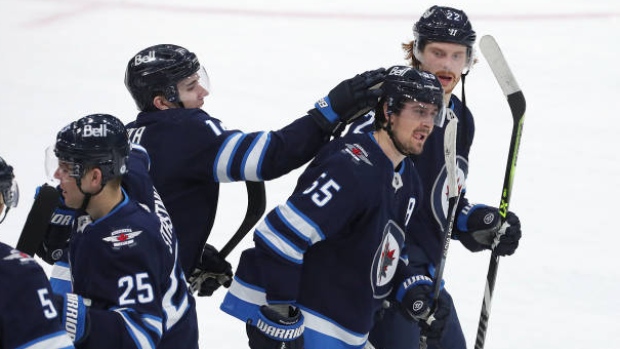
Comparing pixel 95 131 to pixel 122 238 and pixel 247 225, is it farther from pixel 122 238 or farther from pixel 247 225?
pixel 247 225

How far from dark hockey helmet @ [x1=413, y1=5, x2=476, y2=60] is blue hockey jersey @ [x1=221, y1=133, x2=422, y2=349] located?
0.44m

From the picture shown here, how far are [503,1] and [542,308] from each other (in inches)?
162

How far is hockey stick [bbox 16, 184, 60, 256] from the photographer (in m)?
2.86

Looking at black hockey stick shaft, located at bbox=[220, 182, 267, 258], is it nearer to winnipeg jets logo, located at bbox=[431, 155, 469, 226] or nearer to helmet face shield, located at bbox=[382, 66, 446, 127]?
winnipeg jets logo, located at bbox=[431, 155, 469, 226]

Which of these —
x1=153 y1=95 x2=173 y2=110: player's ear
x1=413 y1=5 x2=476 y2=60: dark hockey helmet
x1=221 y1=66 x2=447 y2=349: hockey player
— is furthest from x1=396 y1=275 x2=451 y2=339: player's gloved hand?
x1=153 y1=95 x2=173 y2=110: player's ear

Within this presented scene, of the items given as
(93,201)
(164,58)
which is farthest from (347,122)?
(93,201)

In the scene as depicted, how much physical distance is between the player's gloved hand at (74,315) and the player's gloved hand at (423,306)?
3.41 ft

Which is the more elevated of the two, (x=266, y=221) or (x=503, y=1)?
(x=266, y=221)

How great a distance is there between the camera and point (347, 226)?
3.17 m

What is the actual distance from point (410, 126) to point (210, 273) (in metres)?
0.92

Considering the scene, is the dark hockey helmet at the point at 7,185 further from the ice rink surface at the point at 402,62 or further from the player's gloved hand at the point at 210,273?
the ice rink surface at the point at 402,62

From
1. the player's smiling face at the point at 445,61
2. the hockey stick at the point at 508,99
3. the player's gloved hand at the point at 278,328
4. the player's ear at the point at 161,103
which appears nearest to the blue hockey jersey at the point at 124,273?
the player's gloved hand at the point at 278,328

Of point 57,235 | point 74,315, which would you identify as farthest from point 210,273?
point 74,315

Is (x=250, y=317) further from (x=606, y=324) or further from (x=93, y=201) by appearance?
(x=606, y=324)
